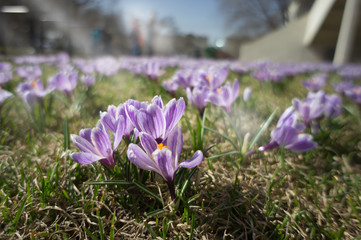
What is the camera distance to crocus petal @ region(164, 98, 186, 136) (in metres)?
→ 0.77

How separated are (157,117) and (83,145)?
0.87 ft

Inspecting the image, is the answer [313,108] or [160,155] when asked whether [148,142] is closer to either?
[160,155]

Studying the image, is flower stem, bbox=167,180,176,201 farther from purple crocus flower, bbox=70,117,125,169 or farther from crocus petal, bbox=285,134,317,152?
crocus petal, bbox=285,134,317,152

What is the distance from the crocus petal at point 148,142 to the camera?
0.71 metres

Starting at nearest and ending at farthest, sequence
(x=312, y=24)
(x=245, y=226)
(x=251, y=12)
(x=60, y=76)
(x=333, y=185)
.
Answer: (x=245, y=226), (x=333, y=185), (x=60, y=76), (x=312, y=24), (x=251, y=12)

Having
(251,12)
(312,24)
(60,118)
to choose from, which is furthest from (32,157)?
(251,12)

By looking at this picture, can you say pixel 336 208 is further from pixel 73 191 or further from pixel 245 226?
pixel 73 191

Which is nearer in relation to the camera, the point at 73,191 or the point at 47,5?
the point at 73,191

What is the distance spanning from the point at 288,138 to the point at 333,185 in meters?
0.43

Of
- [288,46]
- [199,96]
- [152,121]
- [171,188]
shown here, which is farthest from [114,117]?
[288,46]

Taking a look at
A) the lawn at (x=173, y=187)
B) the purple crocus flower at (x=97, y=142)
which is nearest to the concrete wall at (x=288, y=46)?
the lawn at (x=173, y=187)

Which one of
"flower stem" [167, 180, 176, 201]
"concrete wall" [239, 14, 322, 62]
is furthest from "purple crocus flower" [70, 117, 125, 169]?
"concrete wall" [239, 14, 322, 62]

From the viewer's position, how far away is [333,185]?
45.3 inches

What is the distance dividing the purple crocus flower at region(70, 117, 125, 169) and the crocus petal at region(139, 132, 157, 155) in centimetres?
9
